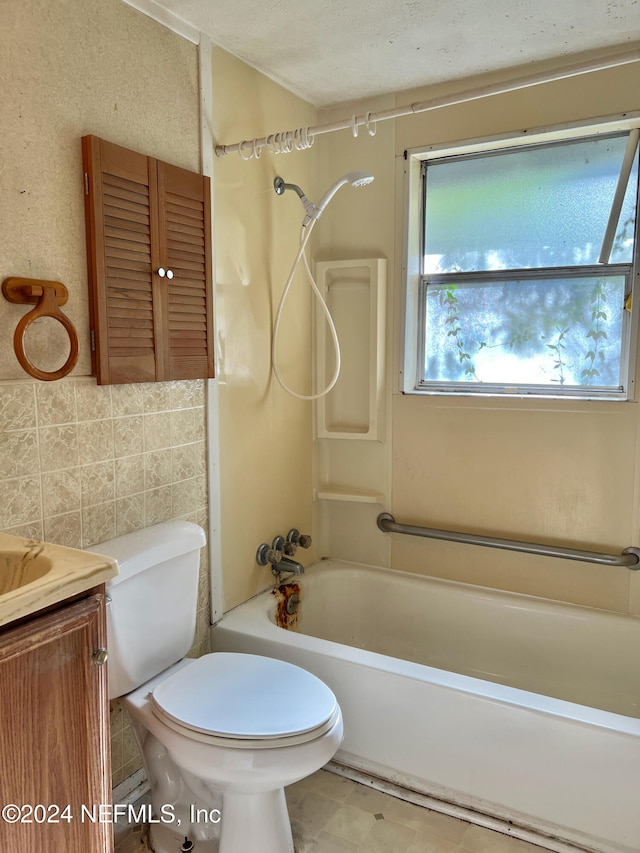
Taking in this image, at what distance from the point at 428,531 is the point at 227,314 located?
113cm

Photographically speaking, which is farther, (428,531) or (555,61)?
(428,531)

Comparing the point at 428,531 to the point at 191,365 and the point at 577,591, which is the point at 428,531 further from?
the point at 191,365

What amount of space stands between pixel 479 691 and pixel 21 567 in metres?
1.22

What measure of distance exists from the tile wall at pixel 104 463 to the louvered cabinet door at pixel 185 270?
10 cm

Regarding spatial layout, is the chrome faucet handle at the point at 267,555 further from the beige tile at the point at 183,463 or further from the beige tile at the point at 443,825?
the beige tile at the point at 443,825

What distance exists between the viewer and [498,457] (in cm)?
233

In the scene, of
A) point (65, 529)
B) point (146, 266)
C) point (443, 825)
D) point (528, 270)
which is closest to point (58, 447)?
point (65, 529)

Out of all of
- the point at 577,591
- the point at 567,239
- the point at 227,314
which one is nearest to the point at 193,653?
the point at 227,314

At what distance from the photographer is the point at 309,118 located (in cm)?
248

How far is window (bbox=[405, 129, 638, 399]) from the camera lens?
7.11ft

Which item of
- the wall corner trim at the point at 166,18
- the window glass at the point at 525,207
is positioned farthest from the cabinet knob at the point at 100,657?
the window glass at the point at 525,207

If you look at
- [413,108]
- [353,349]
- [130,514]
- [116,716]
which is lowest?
[116,716]

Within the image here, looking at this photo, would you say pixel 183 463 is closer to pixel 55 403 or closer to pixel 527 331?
pixel 55 403

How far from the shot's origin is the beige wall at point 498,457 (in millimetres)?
2137
